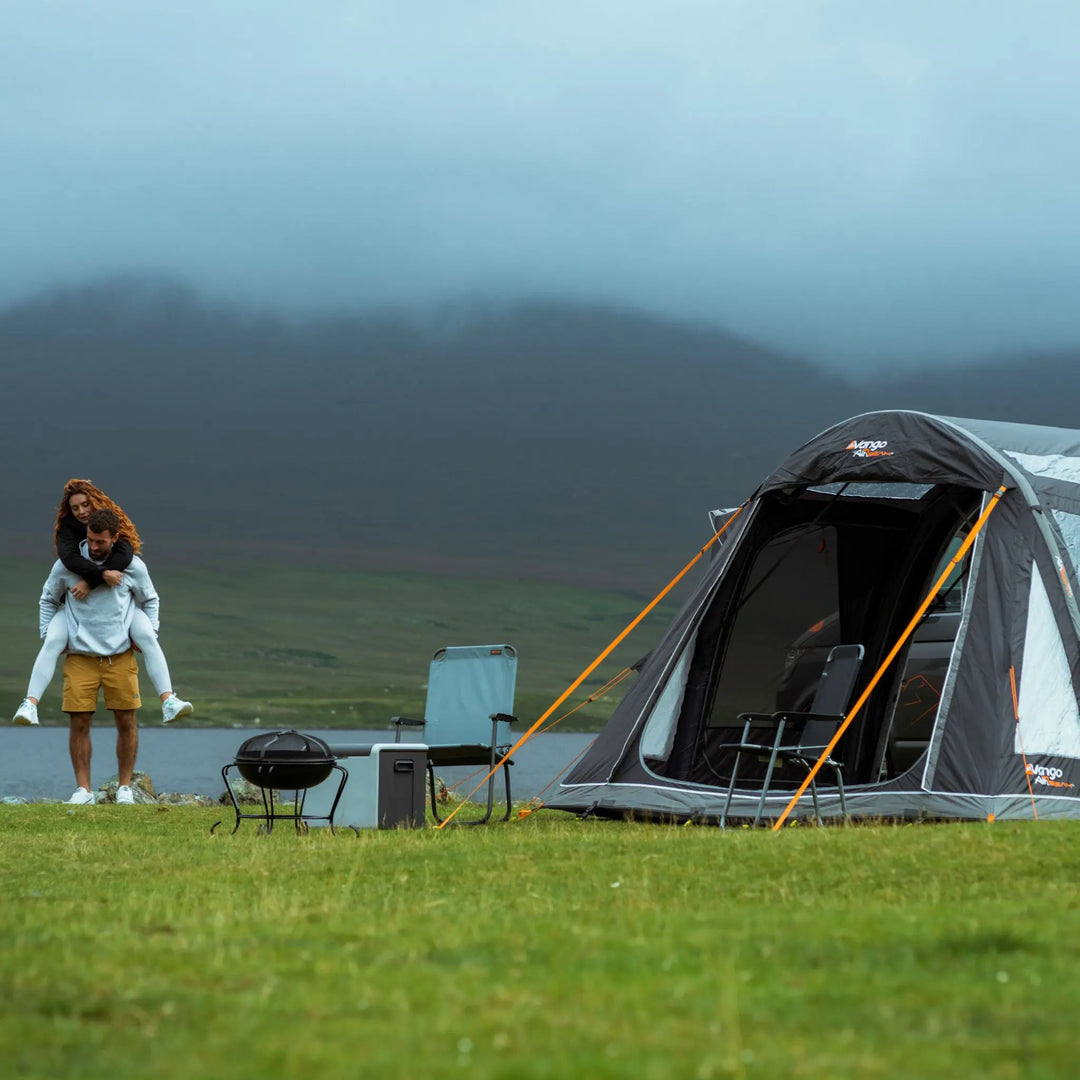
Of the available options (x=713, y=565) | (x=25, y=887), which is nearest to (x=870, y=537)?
(x=713, y=565)

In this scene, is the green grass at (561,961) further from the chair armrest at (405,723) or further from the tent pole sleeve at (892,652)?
the chair armrest at (405,723)

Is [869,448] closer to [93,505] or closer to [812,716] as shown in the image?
[812,716]

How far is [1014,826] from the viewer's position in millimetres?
7520

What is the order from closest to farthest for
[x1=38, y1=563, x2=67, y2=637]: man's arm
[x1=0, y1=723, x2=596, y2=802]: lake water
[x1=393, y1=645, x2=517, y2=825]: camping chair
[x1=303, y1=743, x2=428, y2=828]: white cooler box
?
[x1=303, y1=743, x2=428, y2=828]: white cooler box < [x1=393, y1=645, x2=517, y2=825]: camping chair < [x1=38, y1=563, x2=67, y2=637]: man's arm < [x1=0, y1=723, x2=596, y2=802]: lake water

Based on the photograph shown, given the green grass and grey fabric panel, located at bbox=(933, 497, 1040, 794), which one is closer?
the green grass

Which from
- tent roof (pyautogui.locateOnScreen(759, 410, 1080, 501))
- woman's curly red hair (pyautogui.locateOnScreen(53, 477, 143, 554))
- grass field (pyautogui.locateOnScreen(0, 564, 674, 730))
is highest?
tent roof (pyautogui.locateOnScreen(759, 410, 1080, 501))

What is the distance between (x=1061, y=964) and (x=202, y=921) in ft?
8.85

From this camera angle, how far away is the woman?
35.0ft

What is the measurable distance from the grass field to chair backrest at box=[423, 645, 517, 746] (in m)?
107

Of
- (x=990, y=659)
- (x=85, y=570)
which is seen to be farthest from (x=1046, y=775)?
(x=85, y=570)

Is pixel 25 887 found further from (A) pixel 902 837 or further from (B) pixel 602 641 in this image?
(B) pixel 602 641

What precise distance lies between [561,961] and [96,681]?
290 inches

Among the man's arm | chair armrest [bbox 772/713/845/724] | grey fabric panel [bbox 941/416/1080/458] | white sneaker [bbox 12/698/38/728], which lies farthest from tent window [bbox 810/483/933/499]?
white sneaker [bbox 12/698/38/728]

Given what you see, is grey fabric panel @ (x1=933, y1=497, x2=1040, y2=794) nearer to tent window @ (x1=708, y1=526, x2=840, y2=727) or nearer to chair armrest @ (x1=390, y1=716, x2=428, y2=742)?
tent window @ (x1=708, y1=526, x2=840, y2=727)
